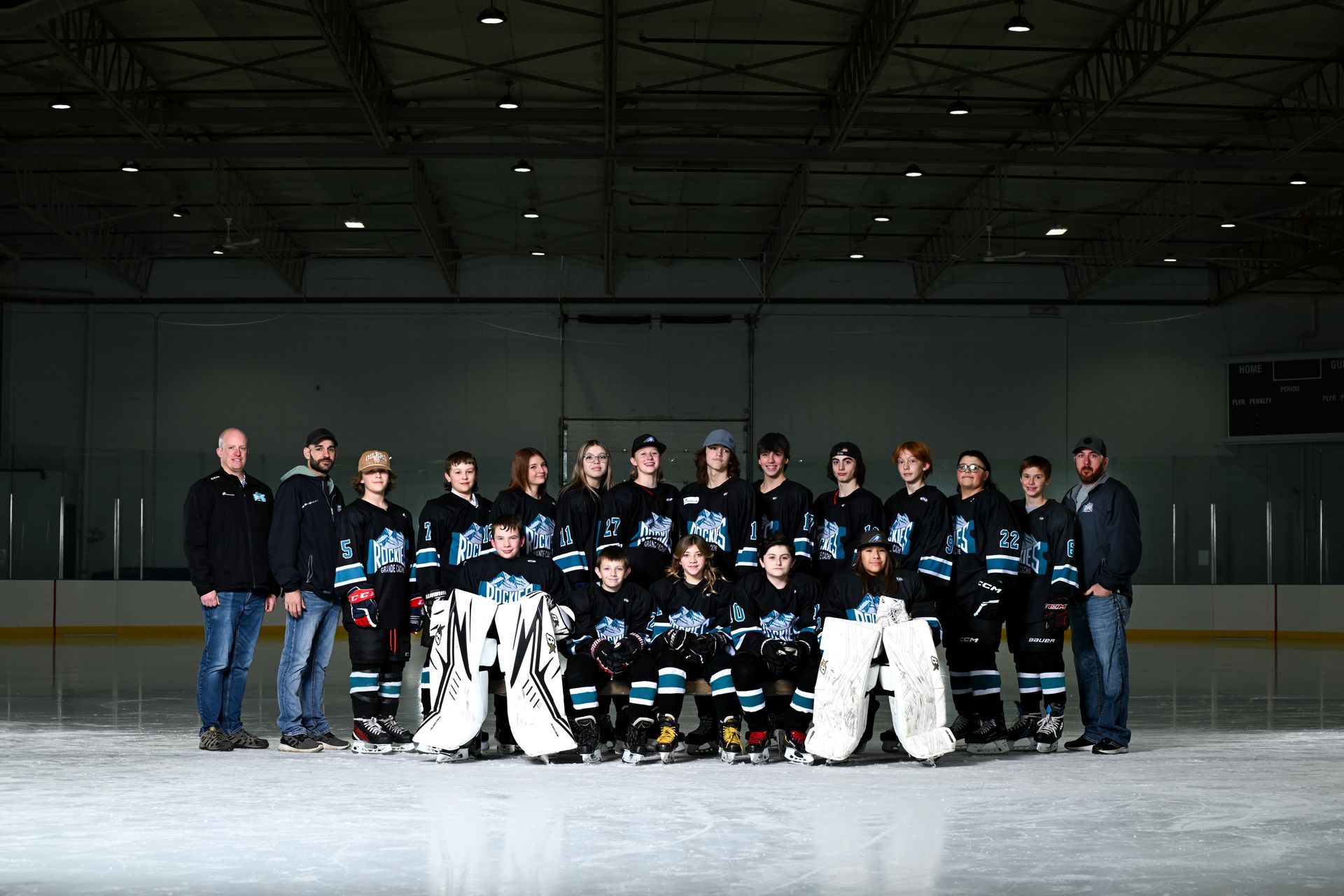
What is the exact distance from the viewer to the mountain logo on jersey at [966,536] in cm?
602

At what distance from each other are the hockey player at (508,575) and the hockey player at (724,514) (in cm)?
75

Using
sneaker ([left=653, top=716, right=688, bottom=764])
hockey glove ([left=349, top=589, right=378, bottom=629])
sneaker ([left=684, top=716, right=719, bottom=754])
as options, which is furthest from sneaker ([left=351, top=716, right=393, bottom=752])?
sneaker ([left=684, top=716, right=719, bottom=754])

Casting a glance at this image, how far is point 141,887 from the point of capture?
3334 millimetres

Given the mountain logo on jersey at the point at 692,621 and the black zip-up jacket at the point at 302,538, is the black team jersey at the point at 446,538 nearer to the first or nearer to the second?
the black zip-up jacket at the point at 302,538

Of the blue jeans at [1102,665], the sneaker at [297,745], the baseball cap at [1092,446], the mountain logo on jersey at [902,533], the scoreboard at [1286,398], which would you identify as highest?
the scoreboard at [1286,398]

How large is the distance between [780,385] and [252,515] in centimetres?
1263

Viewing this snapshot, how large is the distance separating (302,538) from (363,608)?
1.57 ft

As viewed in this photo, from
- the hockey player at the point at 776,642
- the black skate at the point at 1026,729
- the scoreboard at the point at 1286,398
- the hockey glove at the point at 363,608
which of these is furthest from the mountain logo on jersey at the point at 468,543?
the scoreboard at the point at 1286,398

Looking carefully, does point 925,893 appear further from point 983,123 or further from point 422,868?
point 983,123

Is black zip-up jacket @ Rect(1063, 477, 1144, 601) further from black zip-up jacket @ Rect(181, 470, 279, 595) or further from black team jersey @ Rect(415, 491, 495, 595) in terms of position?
black zip-up jacket @ Rect(181, 470, 279, 595)

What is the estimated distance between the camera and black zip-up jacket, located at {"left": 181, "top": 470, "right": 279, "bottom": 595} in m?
5.96

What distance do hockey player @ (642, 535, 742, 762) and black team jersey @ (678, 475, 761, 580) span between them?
0.17 m

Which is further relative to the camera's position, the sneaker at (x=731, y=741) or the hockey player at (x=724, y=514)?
the hockey player at (x=724, y=514)

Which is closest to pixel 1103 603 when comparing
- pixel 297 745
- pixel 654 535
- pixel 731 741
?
pixel 731 741
